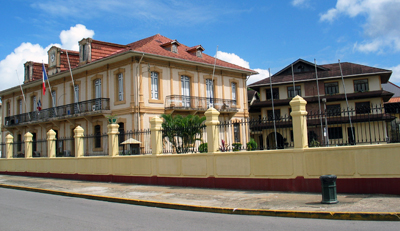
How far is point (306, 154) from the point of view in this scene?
10664 millimetres

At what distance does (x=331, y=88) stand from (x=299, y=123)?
32.5 m

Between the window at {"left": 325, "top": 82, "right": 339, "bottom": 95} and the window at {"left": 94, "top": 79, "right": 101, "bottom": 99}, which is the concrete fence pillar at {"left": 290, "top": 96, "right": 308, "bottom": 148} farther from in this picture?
the window at {"left": 325, "top": 82, "right": 339, "bottom": 95}

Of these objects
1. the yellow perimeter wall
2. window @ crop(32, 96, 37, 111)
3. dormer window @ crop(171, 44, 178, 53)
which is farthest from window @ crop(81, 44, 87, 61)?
the yellow perimeter wall

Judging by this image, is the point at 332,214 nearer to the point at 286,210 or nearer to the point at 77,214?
the point at 286,210

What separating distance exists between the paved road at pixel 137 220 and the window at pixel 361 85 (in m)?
35.6

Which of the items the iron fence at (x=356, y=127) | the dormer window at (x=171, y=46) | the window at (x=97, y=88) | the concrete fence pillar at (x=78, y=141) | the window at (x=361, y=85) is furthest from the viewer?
the window at (x=361, y=85)

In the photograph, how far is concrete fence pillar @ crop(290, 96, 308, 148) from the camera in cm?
1077

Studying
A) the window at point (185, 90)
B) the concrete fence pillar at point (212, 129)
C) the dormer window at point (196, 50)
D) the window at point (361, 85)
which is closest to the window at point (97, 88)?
the window at point (185, 90)

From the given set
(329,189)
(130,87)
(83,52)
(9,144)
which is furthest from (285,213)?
(83,52)

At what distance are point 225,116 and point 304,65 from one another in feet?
58.4

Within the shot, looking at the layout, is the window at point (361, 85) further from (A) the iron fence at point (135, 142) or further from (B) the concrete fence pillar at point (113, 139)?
(B) the concrete fence pillar at point (113, 139)

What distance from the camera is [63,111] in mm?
29797

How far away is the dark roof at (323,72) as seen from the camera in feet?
129

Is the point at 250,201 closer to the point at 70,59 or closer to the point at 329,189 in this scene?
the point at 329,189
